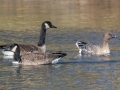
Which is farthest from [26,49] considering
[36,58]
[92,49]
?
[92,49]

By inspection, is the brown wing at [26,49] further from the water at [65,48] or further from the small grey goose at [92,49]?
the small grey goose at [92,49]

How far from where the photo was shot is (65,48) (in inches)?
790

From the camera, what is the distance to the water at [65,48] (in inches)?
544

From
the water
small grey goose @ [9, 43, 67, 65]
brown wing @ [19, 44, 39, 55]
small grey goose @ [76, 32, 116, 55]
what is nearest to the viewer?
the water

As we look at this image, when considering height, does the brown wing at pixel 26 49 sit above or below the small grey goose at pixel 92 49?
above

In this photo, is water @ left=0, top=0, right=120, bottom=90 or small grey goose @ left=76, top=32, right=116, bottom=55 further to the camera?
small grey goose @ left=76, top=32, right=116, bottom=55

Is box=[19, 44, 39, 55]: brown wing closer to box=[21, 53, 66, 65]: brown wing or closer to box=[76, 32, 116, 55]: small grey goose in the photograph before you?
box=[21, 53, 66, 65]: brown wing

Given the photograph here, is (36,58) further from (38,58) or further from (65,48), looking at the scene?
(65,48)

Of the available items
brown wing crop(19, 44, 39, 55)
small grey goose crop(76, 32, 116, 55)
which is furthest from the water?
brown wing crop(19, 44, 39, 55)

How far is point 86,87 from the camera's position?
13227mm

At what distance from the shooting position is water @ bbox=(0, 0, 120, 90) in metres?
13.8

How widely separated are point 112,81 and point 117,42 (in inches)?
317

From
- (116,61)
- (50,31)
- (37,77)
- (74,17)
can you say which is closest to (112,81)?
(37,77)

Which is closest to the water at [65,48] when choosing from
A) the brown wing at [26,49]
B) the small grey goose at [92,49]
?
the small grey goose at [92,49]
